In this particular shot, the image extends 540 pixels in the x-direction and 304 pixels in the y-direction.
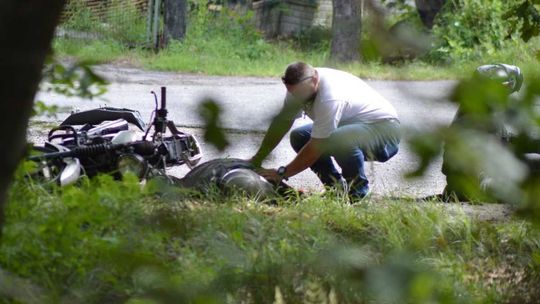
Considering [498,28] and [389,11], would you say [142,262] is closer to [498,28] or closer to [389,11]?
[389,11]

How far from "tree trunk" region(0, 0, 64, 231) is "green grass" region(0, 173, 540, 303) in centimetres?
41

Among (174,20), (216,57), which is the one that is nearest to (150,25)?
(174,20)

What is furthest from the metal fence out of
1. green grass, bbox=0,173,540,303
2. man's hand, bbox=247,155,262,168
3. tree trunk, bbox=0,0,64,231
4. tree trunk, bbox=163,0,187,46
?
tree trunk, bbox=0,0,64,231

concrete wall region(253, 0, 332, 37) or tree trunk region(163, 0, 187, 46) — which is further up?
tree trunk region(163, 0, 187, 46)

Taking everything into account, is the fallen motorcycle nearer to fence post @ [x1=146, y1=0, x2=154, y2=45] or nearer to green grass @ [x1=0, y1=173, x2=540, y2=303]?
green grass @ [x1=0, y1=173, x2=540, y2=303]

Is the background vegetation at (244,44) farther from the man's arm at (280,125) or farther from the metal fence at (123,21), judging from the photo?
the man's arm at (280,125)

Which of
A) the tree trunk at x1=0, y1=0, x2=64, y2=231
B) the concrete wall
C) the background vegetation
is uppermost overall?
the tree trunk at x1=0, y1=0, x2=64, y2=231

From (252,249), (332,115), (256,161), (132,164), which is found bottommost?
(132,164)

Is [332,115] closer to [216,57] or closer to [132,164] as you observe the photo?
[132,164]

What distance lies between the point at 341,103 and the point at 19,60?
6.06m

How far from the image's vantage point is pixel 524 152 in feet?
4.75

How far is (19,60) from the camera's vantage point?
1037 mm

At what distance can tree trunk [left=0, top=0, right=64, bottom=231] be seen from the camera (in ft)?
3.33

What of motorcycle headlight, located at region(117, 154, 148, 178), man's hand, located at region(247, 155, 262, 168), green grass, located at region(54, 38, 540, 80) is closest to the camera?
man's hand, located at region(247, 155, 262, 168)
